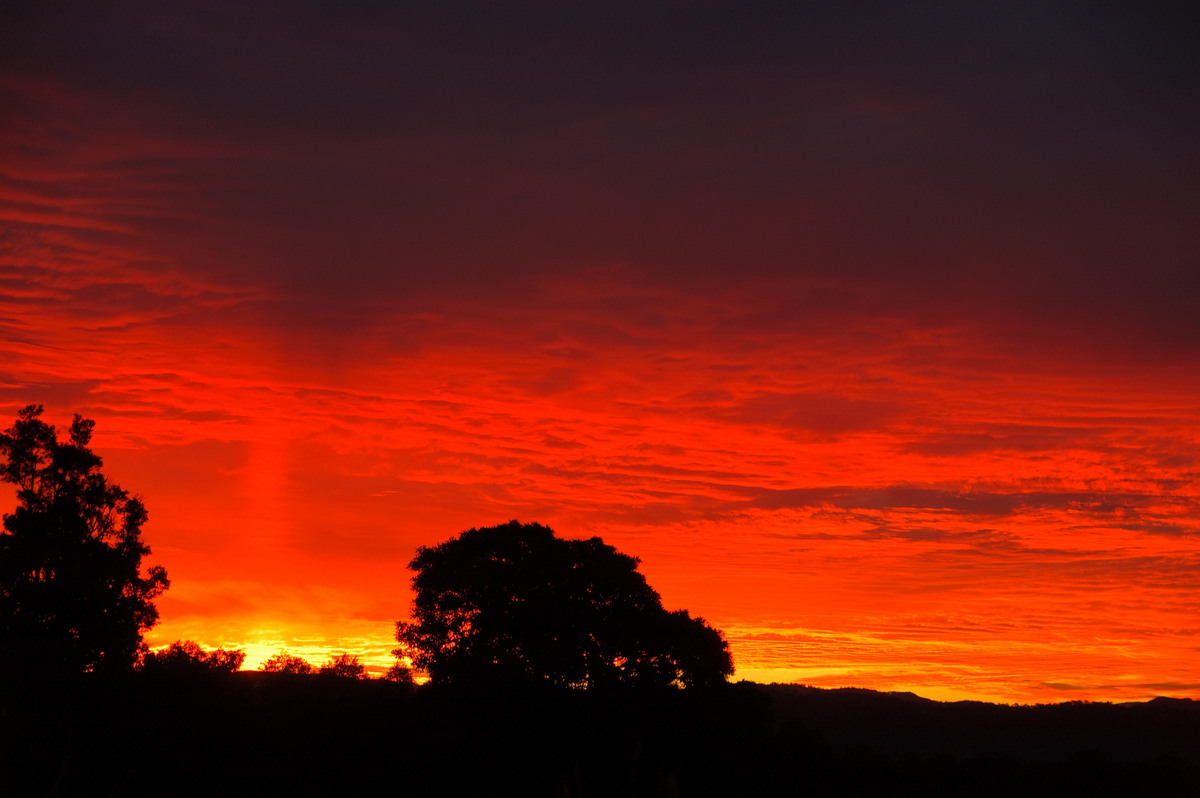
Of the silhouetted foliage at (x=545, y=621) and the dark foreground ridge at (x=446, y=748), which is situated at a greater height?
the silhouetted foliage at (x=545, y=621)

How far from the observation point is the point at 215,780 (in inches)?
1300

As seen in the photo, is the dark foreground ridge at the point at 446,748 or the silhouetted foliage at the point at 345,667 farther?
the silhouetted foliage at the point at 345,667

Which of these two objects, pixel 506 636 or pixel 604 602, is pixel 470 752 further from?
pixel 604 602

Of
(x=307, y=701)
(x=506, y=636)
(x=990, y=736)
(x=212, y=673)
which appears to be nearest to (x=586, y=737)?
(x=506, y=636)

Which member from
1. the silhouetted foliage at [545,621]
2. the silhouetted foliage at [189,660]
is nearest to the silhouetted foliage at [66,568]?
the silhouetted foliage at [189,660]

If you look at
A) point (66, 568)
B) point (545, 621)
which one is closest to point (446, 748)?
point (545, 621)

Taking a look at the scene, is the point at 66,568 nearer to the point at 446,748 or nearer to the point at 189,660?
the point at 189,660

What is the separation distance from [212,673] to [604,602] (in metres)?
17.9

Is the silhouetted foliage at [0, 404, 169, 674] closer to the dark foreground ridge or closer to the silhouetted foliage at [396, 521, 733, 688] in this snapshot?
the dark foreground ridge

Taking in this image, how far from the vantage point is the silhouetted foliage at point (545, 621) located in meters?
44.6

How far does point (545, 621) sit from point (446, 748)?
338 inches

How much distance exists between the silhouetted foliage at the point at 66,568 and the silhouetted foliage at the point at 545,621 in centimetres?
1236

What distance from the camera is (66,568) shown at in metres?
40.2

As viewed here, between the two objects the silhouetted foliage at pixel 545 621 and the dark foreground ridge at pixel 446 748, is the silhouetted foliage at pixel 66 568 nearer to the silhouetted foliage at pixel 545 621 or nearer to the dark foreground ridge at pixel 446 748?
the dark foreground ridge at pixel 446 748
